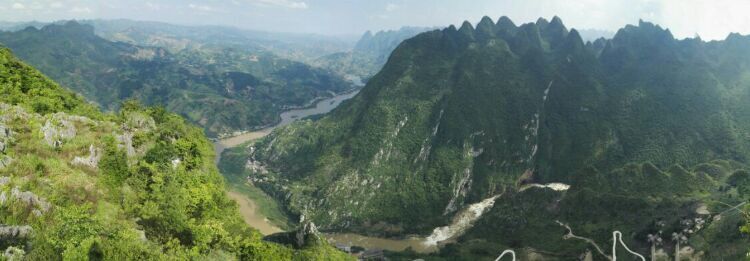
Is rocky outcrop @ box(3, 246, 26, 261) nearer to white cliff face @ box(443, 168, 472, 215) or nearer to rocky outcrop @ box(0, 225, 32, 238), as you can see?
rocky outcrop @ box(0, 225, 32, 238)

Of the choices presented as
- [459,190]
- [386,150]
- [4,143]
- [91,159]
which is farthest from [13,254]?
[386,150]

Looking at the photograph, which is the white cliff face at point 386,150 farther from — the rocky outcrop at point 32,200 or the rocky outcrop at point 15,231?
the rocky outcrop at point 15,231

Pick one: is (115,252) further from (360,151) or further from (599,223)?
(360,151)

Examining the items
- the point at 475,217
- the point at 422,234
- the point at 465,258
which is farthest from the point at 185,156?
the point at 475,217

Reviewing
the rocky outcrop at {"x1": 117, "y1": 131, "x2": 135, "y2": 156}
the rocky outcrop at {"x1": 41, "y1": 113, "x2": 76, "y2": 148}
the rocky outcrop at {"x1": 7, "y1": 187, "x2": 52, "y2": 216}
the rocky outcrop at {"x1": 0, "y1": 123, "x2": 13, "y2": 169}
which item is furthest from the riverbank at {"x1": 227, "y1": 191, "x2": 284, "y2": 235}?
the rocky outcrop at {"x1": 7, "y1": 187, "x2": 52, "y2": 216}

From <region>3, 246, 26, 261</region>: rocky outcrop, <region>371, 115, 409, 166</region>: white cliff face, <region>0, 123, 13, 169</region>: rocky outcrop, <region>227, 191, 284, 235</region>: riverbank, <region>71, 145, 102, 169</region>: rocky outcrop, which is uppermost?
<region>0, 123, 13, 169</region>: rocky outcrop

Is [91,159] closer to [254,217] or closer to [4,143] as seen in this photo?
[4,143]

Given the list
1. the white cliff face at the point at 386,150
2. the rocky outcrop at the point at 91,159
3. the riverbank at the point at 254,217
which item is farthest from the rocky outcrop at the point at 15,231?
the white cliff face at the point at 386,150
